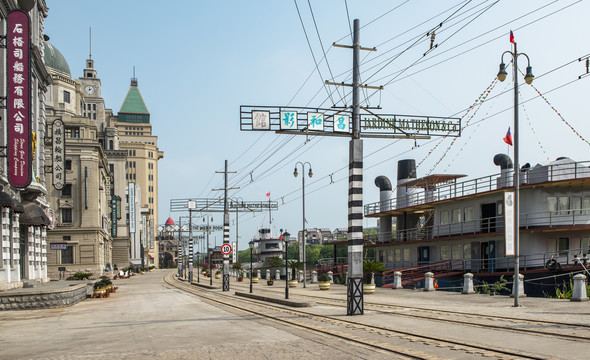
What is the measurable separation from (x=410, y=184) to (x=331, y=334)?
3533 cm

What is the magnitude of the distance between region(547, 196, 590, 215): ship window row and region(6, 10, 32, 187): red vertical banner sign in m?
28.6

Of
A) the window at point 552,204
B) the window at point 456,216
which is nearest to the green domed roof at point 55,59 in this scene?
the window at point 456,216

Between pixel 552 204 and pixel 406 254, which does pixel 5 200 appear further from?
pixel 406 254

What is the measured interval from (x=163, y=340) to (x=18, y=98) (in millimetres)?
18383

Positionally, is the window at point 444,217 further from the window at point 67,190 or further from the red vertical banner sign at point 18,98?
the window at point 67,190

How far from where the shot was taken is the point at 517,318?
16.7 meters

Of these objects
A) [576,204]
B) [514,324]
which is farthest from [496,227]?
[514,324]

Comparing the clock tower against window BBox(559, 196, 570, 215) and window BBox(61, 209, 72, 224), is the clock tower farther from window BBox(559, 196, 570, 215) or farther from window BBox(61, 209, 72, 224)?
window BBox(559, 196, 570, 215)

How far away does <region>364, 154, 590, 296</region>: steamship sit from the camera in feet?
102

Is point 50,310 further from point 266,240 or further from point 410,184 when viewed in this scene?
point 266,240

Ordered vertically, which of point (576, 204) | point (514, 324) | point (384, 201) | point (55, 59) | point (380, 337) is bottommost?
point (514, 324)

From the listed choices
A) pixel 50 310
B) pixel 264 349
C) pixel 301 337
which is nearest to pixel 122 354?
pixel 264 349

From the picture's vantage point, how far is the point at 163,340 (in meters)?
13.6

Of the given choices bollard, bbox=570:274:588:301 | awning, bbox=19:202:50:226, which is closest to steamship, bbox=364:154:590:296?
bollard, bbox=570:274:588:301
